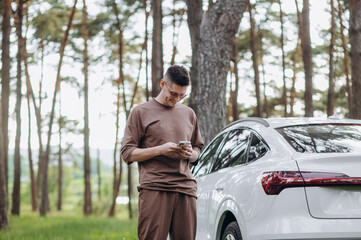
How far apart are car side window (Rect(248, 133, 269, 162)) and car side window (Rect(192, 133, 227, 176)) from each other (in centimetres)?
99

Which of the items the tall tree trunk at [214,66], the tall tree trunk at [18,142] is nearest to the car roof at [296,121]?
the tall tree trunk at [214,66]

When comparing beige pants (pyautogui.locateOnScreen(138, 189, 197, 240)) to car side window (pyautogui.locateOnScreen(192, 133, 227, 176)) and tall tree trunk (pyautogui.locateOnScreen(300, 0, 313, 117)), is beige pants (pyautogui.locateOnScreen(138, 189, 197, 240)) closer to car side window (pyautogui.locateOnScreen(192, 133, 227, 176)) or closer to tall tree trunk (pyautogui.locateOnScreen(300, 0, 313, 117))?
car side window (pyautogui.locateOnScreen(192, 133, 227, 176))

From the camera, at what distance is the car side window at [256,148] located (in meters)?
4.29

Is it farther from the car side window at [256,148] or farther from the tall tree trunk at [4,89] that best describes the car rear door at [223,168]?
the tall tree trunk at [4,89]

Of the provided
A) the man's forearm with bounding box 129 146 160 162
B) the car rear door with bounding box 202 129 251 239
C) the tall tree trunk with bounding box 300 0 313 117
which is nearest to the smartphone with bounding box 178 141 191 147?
the man's forearm with bounding box 129 146 160 162

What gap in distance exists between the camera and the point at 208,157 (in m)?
5.88

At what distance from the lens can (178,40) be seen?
22875 millimetres

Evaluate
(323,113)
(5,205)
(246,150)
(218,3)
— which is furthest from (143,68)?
(246,150)

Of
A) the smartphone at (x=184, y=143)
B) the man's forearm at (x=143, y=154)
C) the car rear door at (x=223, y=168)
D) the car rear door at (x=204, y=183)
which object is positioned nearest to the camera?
the smartphone at (x=184, y=143)

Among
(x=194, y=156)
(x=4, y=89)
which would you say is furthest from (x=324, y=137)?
(x=4, y=89)

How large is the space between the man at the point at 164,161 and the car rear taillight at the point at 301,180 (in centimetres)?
58

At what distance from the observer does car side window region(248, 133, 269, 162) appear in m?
4.29

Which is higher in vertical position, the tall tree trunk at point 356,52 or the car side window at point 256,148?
the tall tree trunk at point 356,52

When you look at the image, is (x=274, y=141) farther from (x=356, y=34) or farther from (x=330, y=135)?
(x=356, y=34)
